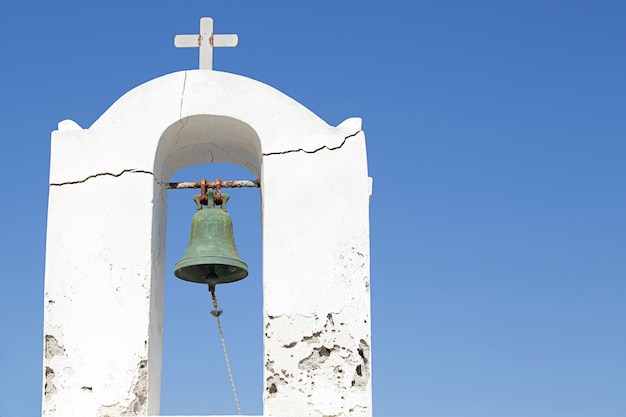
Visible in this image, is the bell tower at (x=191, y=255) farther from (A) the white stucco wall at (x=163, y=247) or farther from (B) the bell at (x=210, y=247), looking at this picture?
(B) the bell at (x=210, y=247)

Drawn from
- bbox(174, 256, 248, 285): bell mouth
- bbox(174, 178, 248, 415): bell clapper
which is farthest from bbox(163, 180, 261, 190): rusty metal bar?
bbox(174, 256, 248, 285): bell mouth

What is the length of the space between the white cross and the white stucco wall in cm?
17

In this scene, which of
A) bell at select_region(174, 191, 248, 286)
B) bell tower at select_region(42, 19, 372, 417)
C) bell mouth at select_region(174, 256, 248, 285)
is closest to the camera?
bell tower at select_region(42, 19, 372, 417)

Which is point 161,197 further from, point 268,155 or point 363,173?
point 363,173

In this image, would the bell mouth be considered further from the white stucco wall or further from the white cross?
the white cross

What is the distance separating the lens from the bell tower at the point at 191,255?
16.0ft

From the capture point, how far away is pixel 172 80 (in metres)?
5.33

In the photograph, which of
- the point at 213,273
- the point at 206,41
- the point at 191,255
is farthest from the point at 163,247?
the point at 206,41

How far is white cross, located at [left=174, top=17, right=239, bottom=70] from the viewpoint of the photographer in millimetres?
5508

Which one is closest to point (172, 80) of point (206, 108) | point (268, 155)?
point (206, 108)

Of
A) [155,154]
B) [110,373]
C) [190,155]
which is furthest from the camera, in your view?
[190,155]

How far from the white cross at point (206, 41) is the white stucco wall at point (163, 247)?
172mm

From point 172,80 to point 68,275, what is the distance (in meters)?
0.98

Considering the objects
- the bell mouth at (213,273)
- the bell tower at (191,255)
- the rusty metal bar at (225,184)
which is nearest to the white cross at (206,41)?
the bell tower at (191,255)
